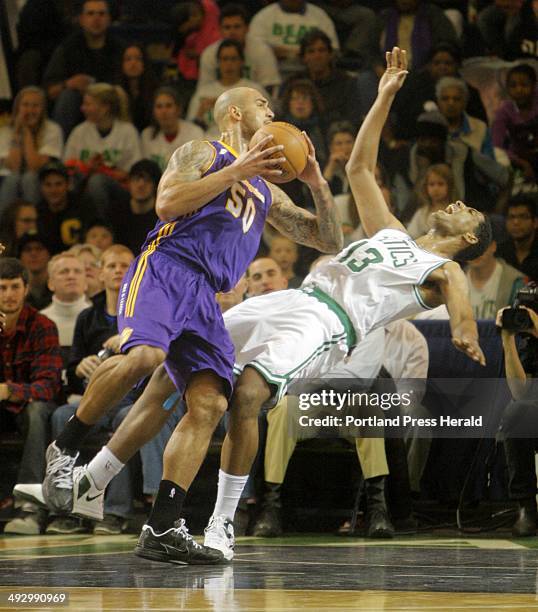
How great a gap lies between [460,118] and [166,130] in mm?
2362

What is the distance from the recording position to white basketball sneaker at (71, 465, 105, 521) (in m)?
4.56

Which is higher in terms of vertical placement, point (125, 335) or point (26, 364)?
point (26, 364)

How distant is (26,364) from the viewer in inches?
263

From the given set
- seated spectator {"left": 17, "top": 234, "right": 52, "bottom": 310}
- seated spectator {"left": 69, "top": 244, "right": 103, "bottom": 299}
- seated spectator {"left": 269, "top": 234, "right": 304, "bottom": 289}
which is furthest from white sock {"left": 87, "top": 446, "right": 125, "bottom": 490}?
seated spectator {"left": 17, "top": 234, "right": 52, "bottom": 310}

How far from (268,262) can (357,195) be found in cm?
140

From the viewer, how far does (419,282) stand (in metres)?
5.11

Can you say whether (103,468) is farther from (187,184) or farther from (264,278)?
(264,278)

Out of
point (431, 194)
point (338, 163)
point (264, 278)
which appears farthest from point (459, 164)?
point (264, 278)

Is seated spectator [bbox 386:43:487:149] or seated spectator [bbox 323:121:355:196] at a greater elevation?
seated spectator [bbox 386:43:487:149]

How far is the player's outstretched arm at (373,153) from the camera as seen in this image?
546 centimetres

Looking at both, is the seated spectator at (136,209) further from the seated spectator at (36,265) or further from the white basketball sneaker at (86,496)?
the white basketball sneaker at (86,496)

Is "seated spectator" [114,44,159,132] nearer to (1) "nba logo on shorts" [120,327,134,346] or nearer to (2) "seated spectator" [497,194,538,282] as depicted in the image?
(2) "seated spectator" [497,194,538,282]

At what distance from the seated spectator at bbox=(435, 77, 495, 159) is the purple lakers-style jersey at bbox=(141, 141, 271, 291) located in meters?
3.99

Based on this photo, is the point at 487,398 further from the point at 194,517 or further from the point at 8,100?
the point at 8,100
